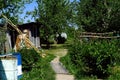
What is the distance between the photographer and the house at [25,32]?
90.4 ft

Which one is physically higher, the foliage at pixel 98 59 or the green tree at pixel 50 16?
the green tree at pixel 50 16

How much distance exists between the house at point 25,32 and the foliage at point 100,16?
598 centimetres

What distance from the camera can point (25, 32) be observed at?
105 ft

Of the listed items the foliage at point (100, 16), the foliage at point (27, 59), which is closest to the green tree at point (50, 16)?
the foliage at point (100, 16)

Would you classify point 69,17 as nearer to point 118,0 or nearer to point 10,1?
point 118,0

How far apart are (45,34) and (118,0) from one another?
31.0 ft

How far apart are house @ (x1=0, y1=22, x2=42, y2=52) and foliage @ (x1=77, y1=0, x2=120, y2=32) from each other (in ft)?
19.6

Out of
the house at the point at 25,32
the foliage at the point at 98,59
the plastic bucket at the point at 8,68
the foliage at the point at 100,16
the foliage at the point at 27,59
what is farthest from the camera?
the foliage at the point at 100,16

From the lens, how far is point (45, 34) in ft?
123

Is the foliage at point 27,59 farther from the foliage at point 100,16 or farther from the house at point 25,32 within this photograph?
the foliage at point 100,16

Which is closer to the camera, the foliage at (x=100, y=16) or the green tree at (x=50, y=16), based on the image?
the green tree at (x=50, y=16)

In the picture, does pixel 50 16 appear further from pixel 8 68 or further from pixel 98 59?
pixel 8 68

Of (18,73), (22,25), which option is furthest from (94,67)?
(22,25)

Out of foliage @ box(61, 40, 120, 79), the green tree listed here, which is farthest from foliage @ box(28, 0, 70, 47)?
foliage @ box(61, 40, 120, 79)
